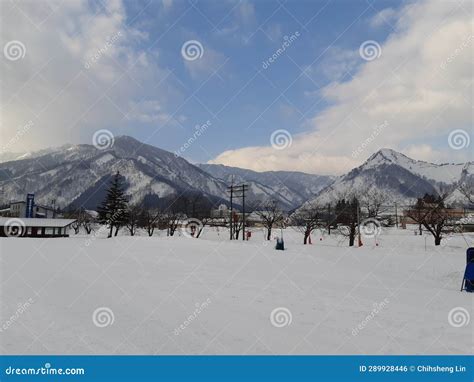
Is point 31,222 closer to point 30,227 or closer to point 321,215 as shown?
point 30,227

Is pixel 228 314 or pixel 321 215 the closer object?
pixel 228 314

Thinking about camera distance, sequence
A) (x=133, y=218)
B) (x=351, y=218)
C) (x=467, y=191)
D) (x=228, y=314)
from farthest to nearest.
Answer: (x=133, y=218) → (x=351, y=218) → (x=467, y=191) → (x=228, y=314)

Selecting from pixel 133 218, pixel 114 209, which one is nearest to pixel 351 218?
pixel 114 209

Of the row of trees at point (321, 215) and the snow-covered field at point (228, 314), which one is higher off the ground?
the row of trees at point (321, 215)

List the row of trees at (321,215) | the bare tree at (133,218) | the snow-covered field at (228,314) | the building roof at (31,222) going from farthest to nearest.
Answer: the bare tree at (133,218) < the building roof at (31,222) < the row of trees at (321,215) < the snow-covered field at (228,314)

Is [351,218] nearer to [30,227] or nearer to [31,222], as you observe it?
[31,222]

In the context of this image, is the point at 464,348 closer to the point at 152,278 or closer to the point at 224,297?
the point at 224,297

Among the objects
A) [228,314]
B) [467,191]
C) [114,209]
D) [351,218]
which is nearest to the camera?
[228,314]

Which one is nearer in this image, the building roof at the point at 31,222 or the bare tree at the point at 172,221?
the building roof at the point at 31,222

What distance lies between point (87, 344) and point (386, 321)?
6086mm

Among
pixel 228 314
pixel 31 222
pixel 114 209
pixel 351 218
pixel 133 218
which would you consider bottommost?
pixel 228 314

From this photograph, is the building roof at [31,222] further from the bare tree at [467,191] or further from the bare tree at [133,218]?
the bare tree at [467,191]

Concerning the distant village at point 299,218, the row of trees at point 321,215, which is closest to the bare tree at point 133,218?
the row of trees at point 321,215

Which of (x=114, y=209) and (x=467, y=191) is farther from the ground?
(x=467, y=191)
